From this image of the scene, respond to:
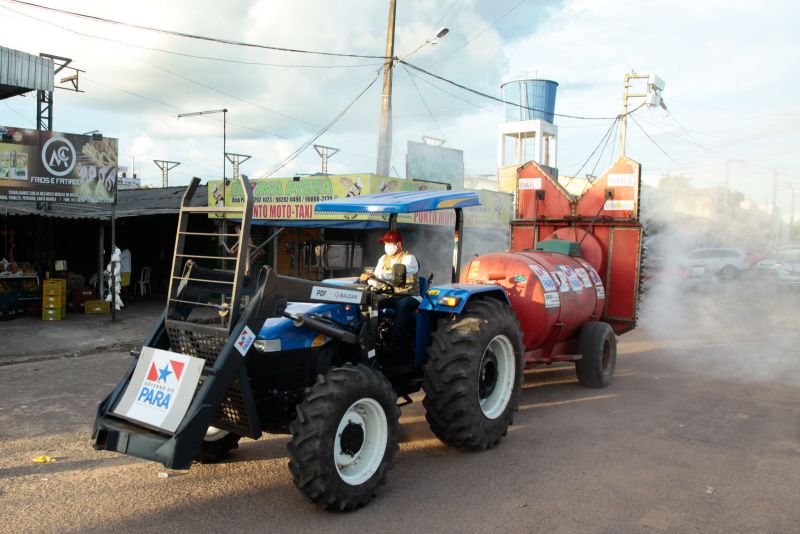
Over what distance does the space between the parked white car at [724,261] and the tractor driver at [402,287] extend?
1183 cm

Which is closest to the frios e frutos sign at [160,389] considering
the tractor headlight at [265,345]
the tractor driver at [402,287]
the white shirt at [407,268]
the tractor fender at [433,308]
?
the tractor headlight at [265,345]

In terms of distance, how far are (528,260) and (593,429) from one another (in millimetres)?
2149

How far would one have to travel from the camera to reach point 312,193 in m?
Answer: 15.4

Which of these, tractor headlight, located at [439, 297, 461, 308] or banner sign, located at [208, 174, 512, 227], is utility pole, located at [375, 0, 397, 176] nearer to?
banner sign, located at [208, 174, 512, 227]

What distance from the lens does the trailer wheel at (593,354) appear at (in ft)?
25.3

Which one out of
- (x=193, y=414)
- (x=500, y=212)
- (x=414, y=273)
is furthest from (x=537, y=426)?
(x=500, y=212)

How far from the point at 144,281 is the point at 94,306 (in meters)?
4.63

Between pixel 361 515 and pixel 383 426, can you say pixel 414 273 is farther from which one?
pixel 361 515

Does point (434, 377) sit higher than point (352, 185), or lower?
lower

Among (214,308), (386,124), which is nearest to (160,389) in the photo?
(214,308)

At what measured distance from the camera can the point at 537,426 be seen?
625cm

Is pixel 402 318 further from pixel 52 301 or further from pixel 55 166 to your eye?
pixel 55 166

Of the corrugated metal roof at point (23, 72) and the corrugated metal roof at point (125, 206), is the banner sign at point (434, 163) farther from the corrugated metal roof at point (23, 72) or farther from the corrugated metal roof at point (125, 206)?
the corrugated metal roof at point (23, 72)

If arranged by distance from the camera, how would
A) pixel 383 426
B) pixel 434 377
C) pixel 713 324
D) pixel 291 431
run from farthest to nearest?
1. pixel 713 324
2. pixel 434 377
3. pixel 383 426
4. pixel 291 431
